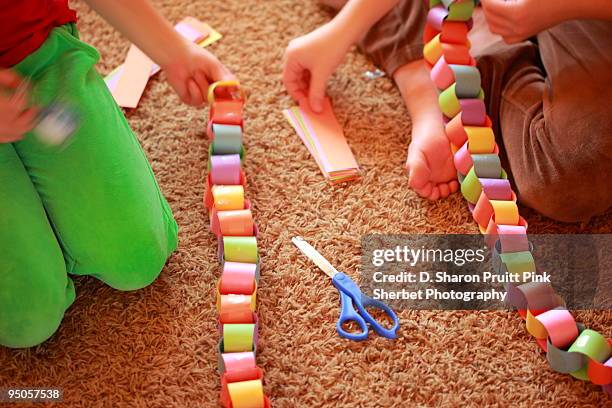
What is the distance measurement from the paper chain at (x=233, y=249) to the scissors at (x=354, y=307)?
0.12 meters

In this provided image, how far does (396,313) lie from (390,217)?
190 mm

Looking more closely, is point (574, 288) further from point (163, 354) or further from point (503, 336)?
point (163, 354)

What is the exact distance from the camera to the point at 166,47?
4.33ft

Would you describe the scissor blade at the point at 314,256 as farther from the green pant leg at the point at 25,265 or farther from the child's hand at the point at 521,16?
the child's hand at the point at 521,16

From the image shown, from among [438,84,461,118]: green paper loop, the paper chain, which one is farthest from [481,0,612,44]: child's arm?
the paper chain

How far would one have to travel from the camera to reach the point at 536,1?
1.28 m

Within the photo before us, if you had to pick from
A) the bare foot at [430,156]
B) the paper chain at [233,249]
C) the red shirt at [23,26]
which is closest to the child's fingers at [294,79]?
the paper chain at [233,249]

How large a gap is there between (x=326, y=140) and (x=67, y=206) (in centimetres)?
50

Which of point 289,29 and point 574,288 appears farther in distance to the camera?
point 289,29

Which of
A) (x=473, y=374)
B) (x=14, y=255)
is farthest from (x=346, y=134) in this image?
(x=14, y=255)

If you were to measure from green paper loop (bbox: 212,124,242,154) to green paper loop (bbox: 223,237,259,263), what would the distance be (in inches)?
7.7

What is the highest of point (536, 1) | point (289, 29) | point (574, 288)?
point (536, 1)

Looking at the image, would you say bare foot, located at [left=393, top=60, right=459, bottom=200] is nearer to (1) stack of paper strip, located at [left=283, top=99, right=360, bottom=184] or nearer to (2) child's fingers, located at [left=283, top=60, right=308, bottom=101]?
(1) stack of paper strip, located at [left=283, top=99, right=360, bottom=184]

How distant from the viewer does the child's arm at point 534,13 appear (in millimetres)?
1278
